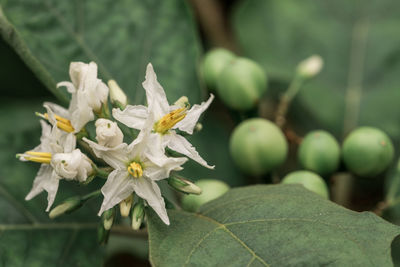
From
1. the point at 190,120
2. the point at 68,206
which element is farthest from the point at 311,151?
the point at 68,206

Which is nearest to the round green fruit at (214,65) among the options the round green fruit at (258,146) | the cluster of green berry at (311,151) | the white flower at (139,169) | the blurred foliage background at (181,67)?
the blurred foliage background at (181,67)

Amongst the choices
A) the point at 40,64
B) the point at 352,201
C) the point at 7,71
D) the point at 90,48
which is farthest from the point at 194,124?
the point at 7,71

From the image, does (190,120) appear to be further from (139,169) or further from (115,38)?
(115,38)

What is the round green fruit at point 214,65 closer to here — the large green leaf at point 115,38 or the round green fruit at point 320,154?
the large green leaf at point 115,38

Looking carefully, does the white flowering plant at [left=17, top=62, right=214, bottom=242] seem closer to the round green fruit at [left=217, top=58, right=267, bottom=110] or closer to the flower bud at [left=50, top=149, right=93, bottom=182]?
the flower bud at [left=50, top=149, right=93, bottom=182]

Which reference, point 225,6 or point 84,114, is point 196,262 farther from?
point 225,6

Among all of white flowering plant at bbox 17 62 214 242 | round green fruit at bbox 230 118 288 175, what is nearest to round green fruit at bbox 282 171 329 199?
round green fruit at bbox 230 118 288 175
